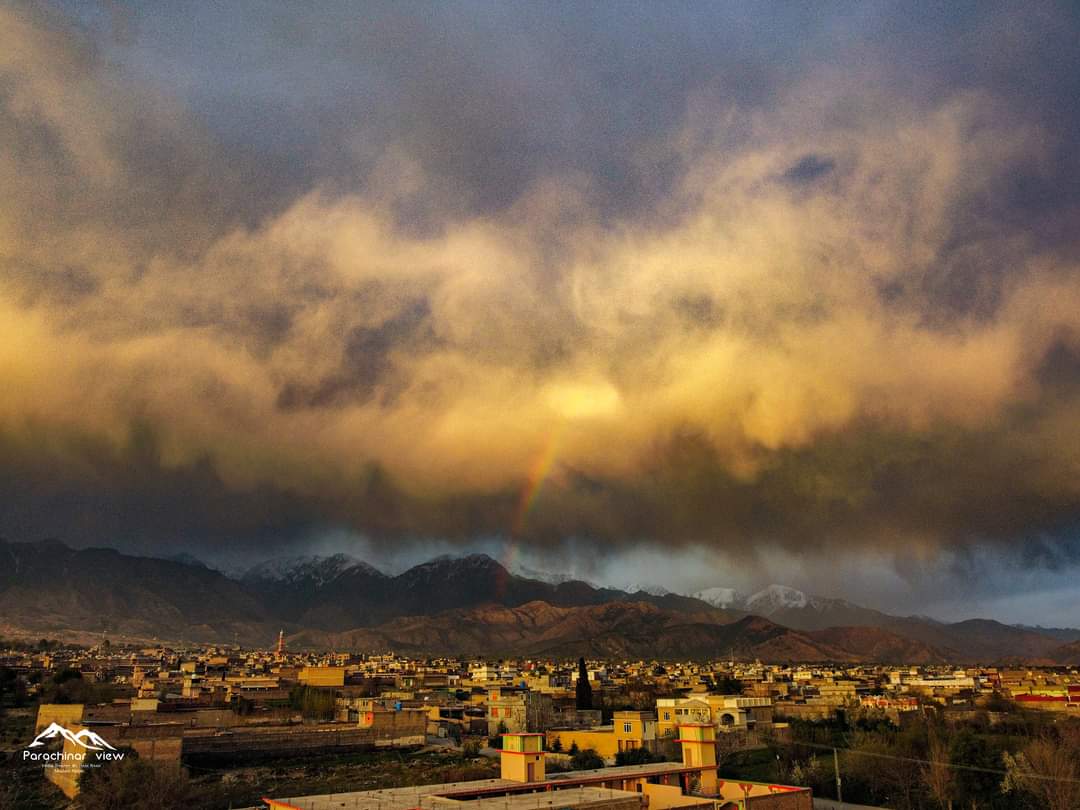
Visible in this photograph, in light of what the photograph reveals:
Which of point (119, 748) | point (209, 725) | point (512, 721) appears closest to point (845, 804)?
point (512, 721)

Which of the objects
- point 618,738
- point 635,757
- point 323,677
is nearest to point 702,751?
point 635,757

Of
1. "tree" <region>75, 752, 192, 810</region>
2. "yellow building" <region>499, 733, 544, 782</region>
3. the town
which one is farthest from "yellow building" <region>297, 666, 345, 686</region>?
"yellow building" <region>499, 733, 544, 782</region>

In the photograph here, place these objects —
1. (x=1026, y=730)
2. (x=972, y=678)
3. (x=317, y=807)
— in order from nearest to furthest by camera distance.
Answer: (x=317, y=807), (x=1026, y=730), (x=972, y=678)

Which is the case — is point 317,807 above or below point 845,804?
above

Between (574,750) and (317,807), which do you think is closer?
(317,807)

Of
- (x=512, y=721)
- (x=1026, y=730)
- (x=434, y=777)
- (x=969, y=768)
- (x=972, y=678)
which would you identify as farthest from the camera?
(x=972, y=678)

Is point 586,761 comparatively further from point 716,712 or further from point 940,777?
point 716,712

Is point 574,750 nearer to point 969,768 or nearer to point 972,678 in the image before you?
point 969,768
